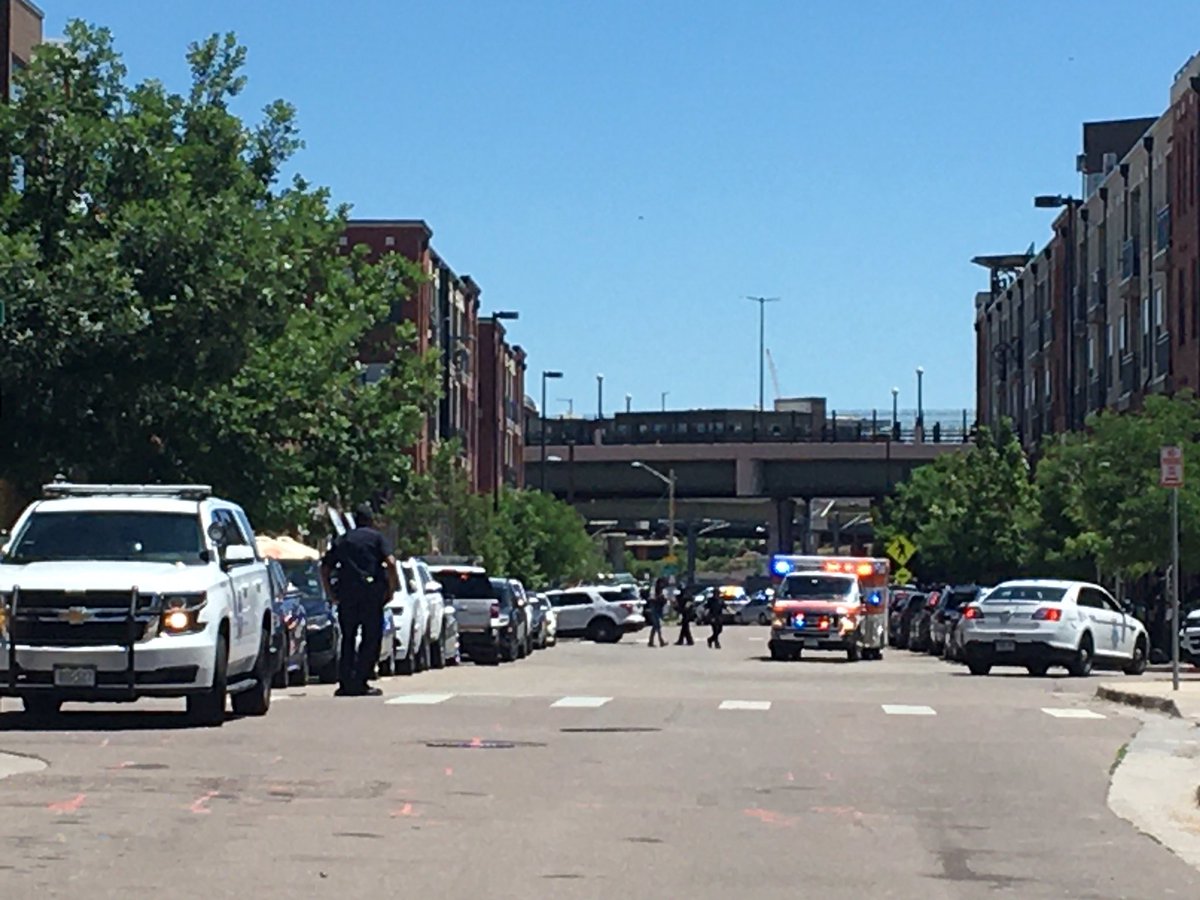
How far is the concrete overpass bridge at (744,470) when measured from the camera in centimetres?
10844

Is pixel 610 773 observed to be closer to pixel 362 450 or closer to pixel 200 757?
pixel 200 757

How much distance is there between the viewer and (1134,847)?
12.4 m

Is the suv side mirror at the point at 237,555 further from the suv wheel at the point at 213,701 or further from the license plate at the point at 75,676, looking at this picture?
the license plate at the point at 75,676

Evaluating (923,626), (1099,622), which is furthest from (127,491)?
(923,626)

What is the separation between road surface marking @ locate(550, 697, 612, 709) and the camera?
77.2ft

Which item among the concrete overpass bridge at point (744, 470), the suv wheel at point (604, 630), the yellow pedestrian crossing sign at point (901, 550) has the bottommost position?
the suv wheel at point (604, 630)

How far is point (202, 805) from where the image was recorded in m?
13.1

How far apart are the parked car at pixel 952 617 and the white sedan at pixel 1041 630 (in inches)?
361

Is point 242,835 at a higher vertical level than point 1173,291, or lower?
lower

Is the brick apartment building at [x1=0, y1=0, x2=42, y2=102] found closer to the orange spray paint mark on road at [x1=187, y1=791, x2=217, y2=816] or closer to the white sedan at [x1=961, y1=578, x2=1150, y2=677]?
the white sedan at [x1=961, y1=578, x2=1150, y2=677]

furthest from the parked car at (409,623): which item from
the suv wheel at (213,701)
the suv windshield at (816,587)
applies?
the suv wheel at (213,701)

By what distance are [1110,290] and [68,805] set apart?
6525cm

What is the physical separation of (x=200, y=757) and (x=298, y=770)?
1.07 m

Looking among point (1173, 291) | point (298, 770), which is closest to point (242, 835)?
point (298, 770)
